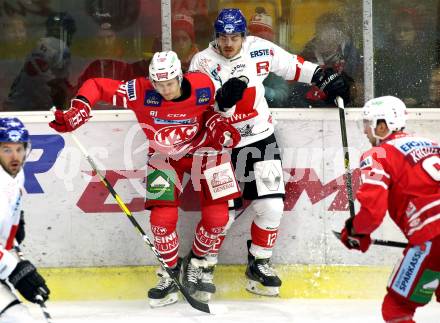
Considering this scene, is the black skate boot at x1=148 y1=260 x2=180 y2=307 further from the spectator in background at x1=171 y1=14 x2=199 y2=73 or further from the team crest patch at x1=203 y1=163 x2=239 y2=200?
the spectator in background at x1=171 y1=14 x2=199 y2=73

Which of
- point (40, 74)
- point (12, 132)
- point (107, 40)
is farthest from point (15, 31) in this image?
point (12, 132)

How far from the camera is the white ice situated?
5.32m

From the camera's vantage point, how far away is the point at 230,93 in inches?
213

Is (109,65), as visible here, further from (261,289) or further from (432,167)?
(432,167)

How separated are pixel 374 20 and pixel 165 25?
1094 millimetres

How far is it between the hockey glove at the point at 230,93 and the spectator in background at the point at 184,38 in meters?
0.46

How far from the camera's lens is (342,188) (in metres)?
5.84

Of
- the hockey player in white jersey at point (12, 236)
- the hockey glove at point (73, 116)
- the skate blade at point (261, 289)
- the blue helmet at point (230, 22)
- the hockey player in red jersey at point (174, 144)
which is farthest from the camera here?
the skate blade at point (261, 289)

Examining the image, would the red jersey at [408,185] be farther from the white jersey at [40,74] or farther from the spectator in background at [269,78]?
the white jersey at [40,74]

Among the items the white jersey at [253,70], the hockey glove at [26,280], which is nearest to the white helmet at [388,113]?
the white jersey at [253,70]

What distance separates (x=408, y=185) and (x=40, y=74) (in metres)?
2.39

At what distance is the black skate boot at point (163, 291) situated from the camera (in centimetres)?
558

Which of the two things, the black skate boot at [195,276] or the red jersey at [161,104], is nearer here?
the red jersey at [161,104]

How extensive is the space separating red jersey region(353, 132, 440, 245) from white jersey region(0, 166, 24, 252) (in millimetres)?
1281
